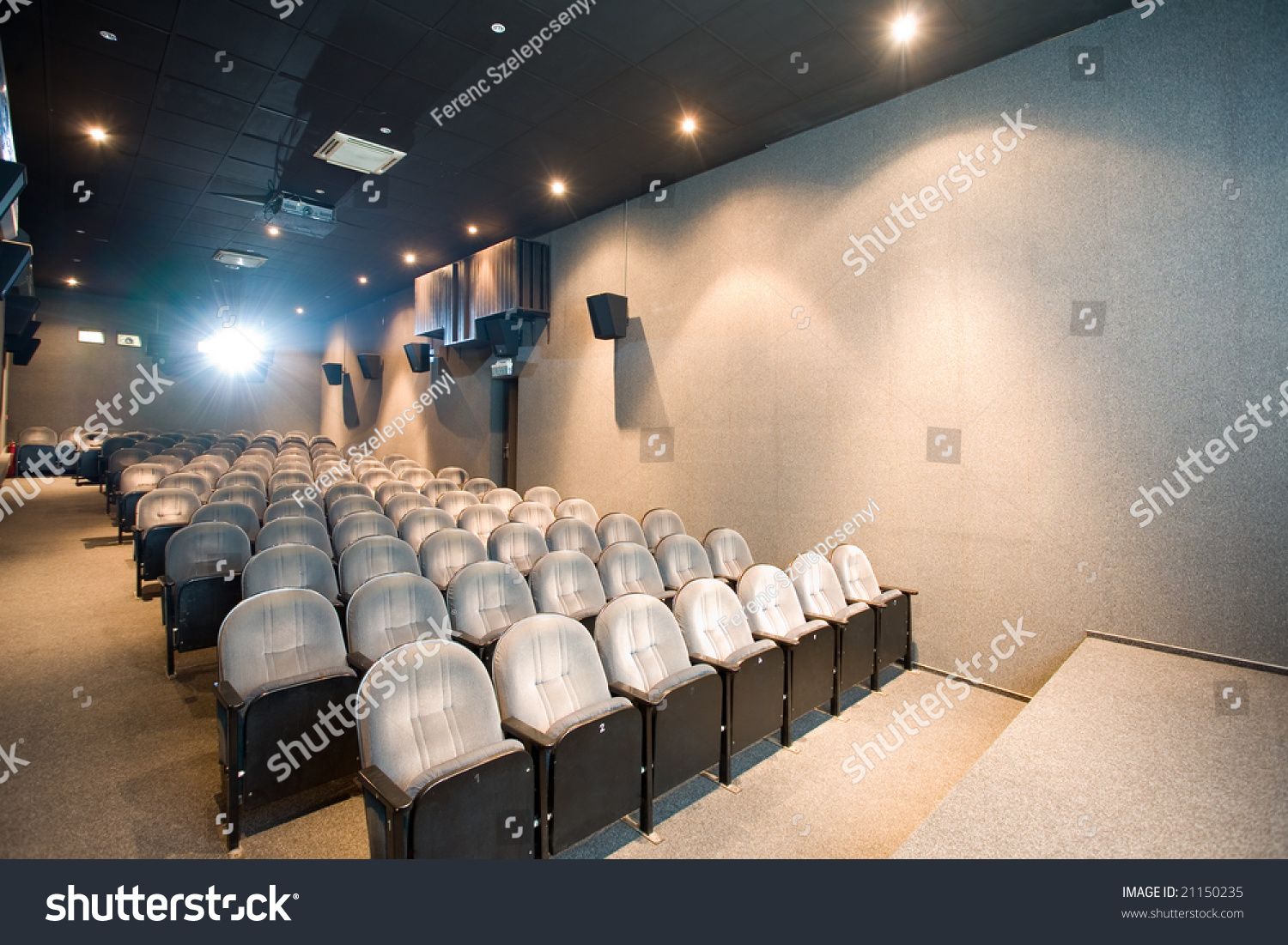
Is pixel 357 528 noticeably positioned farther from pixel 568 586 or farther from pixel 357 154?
pixel 357 154

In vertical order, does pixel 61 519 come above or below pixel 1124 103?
below

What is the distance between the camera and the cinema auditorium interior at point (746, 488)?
2.64 m


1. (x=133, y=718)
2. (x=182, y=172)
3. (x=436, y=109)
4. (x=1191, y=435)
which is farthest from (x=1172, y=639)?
(x=182, y=172)

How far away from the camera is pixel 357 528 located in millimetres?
5465

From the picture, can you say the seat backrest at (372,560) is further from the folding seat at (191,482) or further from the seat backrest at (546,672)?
the folding seat at (191,482)

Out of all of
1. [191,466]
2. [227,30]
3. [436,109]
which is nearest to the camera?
[227,30]

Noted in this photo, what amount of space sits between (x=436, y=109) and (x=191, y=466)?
20.0ft

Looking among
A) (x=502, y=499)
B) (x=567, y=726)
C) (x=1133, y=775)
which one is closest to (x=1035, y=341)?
(x=1133, y=775)

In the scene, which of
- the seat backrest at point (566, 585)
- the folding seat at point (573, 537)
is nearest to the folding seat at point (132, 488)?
the folding seat at point (573, 537)

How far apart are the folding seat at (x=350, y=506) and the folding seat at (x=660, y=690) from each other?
384cm

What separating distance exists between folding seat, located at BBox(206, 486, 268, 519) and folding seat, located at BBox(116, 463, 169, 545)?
1277 millimetres

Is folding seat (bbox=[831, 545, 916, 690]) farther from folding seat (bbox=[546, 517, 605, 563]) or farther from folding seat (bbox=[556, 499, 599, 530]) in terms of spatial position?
folding seat (bbox=[556, 499, 599, 530])
